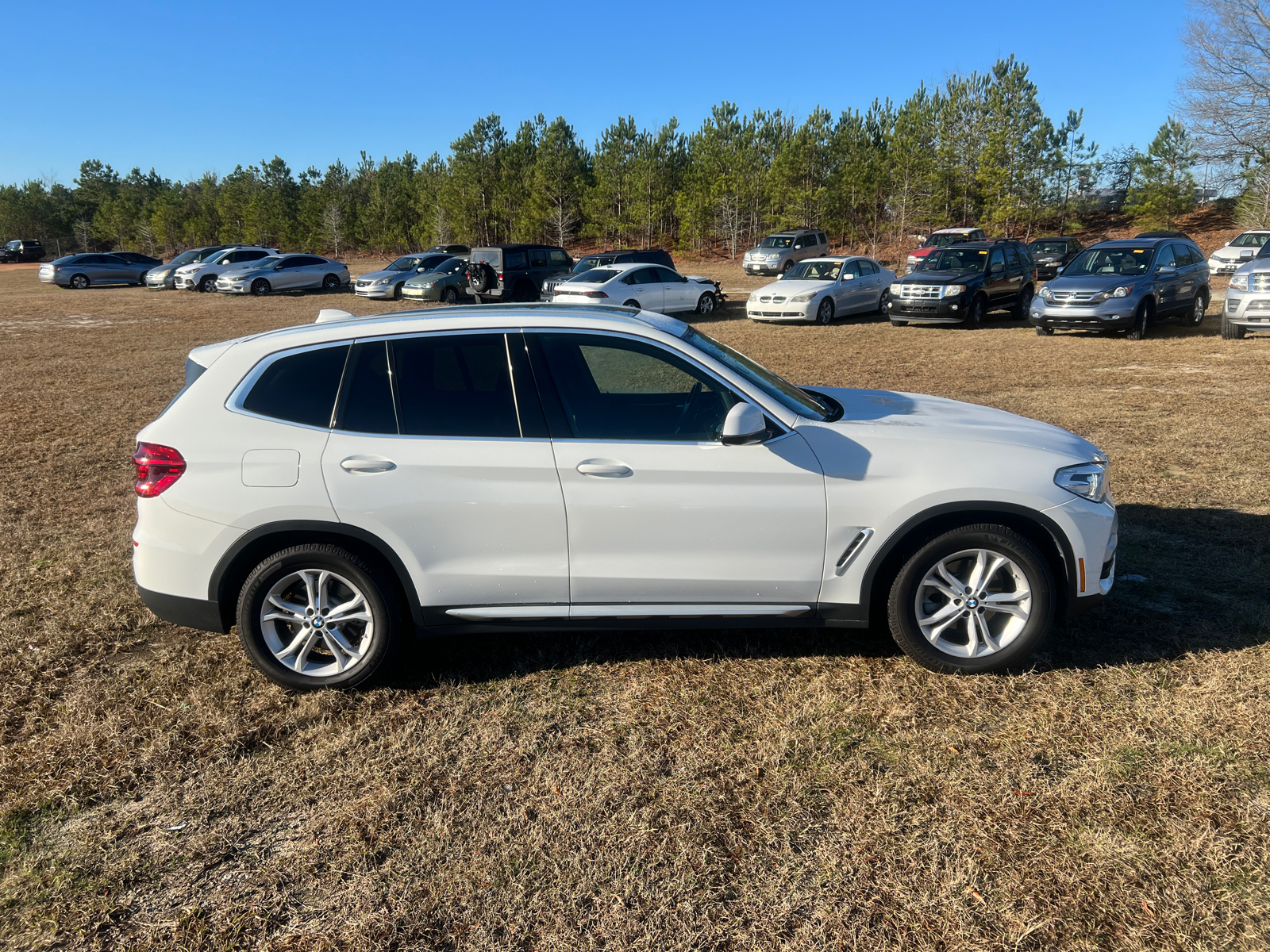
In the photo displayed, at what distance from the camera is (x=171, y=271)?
36938 millimetres

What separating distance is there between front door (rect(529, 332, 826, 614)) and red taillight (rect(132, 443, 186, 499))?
1.61m

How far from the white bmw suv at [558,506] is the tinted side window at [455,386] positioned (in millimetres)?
11

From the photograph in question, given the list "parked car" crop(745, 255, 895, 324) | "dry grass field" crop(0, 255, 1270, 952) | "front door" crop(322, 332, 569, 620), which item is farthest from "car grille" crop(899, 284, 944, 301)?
"front door" crop(322, 332, 569, 620)

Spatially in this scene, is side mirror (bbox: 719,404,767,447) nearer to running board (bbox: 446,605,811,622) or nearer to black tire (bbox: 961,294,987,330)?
running board (bbox: 446,605,811,622)

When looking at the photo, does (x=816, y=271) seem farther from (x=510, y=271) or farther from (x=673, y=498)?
(x=673, y=498)

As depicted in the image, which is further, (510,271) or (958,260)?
(510,271)

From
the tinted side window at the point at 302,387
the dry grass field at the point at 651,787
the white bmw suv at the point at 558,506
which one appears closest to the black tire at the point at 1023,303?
the dry grass field at the point at 651,787

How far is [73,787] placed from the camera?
3.40m

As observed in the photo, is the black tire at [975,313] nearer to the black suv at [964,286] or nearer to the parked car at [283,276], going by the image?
the black suv at [964,286]

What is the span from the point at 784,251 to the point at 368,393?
115ft

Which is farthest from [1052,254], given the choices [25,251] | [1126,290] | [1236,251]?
[25,251]

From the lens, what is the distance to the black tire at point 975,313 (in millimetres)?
18750

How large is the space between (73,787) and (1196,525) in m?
6.50

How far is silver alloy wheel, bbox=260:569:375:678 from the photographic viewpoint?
395cm
